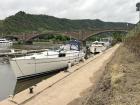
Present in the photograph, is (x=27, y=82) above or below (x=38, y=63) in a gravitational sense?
below

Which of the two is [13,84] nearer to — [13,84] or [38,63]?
[13,84]

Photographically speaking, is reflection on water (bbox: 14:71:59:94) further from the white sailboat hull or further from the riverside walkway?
the riverside walkway

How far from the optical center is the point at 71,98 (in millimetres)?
13000

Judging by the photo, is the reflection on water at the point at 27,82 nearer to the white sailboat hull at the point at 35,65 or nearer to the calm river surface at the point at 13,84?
the calm river surface at the point at 13,84

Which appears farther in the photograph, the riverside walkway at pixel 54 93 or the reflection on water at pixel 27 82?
the reflection on water at pixel 27 82

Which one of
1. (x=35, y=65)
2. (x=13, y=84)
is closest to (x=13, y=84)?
(x=13, y=84)

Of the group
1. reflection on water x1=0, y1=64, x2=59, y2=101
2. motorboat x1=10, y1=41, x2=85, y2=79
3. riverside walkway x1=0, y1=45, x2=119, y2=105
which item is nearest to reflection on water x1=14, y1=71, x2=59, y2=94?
reflection on water x1=0, y1=64, x2=59, y2=101

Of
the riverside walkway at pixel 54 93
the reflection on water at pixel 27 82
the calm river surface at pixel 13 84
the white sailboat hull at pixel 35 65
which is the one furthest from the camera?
the white sailboat hull at pixel 35 65

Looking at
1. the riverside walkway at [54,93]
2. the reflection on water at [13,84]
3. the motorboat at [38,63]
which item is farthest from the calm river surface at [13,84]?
Answer: the riverside walkway at [54,93]

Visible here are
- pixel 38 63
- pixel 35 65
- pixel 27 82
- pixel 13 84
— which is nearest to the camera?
pixel 13 84

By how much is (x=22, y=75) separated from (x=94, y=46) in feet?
103

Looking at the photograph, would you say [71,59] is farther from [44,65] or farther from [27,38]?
[27,38]

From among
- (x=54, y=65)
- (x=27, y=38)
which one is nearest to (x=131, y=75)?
(x=54, y=65)

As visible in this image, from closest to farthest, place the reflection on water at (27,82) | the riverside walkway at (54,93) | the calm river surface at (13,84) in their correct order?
the riverside walkway at (54,93)
the calm river surface at (13,84)
the reflection on water at (27,82)
